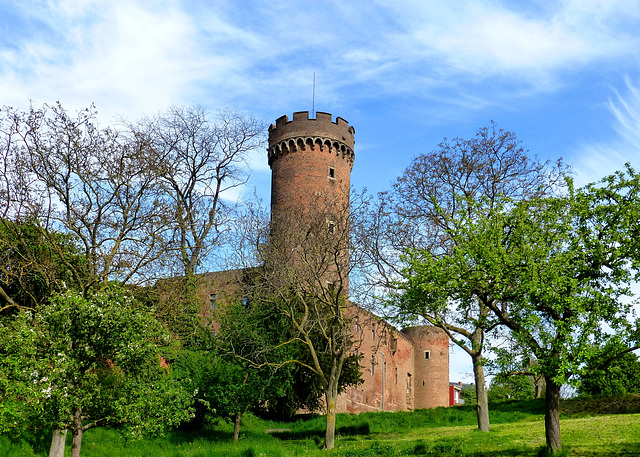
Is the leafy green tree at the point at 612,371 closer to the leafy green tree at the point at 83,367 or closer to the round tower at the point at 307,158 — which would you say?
the leafy green tree at the point at 83,367

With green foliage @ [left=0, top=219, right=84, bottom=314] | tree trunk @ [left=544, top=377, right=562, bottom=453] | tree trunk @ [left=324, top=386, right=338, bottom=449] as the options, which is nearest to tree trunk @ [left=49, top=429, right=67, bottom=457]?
green foliage @ [left=0, top=219, right=84, bottom=314]

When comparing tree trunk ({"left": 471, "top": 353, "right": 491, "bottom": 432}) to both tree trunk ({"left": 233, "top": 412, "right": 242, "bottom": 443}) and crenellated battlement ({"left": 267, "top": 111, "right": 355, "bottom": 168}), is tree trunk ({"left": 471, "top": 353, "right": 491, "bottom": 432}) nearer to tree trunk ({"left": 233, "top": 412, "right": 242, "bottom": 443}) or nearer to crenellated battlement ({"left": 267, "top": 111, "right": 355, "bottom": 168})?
tree trunk ({"left": 233, "top": 412, "right": 242, "bottom": 443})

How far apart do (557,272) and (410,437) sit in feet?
37.1

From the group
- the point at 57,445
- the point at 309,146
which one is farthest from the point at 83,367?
the point at 309,146

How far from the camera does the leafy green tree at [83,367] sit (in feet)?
51.9

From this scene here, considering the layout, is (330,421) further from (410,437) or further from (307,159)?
(307,159)

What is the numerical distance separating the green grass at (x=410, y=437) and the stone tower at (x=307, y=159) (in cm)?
1385

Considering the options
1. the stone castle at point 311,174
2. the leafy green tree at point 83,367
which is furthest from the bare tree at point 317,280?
the leafy green tree at point 83,367

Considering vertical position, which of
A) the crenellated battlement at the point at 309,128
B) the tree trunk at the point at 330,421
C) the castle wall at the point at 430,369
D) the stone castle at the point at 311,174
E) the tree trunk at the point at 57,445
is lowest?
the tree trunk at the point at 57,445

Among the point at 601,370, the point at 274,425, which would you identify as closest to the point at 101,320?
the point at 601,370

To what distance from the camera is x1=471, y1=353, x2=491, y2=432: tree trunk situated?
23.3 metres

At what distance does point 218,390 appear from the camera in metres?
27.0

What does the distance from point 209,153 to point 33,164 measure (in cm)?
1640

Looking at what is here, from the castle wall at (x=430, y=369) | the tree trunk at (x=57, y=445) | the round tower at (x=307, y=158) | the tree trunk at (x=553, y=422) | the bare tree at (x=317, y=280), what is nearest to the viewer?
the tree trunk at (x=553, y=422)
